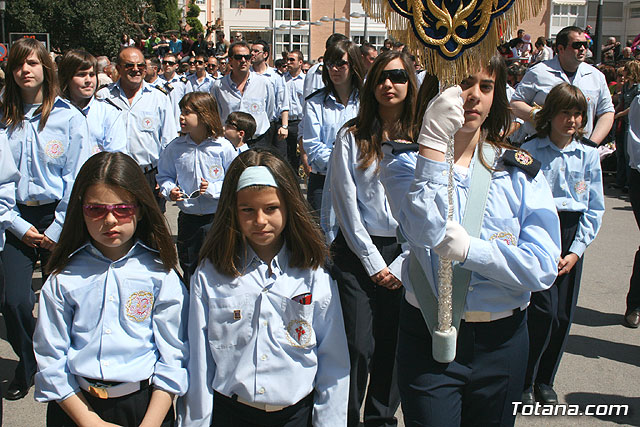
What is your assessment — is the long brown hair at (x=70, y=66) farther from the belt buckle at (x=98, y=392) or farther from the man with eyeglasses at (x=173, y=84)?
the man with eyeglasses at (x=173, y=84)

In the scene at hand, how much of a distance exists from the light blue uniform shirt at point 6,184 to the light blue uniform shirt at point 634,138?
15.8ft

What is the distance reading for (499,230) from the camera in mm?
2521

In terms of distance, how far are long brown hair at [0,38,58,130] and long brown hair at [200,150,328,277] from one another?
240 centimetres

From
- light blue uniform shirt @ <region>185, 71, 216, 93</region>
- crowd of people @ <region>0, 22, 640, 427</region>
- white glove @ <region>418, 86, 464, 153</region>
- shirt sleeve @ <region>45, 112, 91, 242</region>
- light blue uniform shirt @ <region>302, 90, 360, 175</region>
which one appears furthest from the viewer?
light blue uniform shirt @ <region>185, 71, 216, 93</region>

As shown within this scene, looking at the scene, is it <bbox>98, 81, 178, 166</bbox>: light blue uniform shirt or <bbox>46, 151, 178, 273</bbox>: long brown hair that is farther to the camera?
<bbox>98, 81, 178, 166</bbox>: light blue uniform shirt

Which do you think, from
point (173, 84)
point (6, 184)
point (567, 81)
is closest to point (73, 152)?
point (6, 184)

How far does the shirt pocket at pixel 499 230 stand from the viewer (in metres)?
2.52

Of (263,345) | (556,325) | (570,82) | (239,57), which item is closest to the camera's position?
(263,345)

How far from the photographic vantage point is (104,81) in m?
11.8

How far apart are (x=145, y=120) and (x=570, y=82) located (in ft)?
13.5

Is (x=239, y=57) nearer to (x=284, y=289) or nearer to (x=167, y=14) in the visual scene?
(x=284, y=289)

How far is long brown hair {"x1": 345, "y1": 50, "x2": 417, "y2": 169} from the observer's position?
12.3ft

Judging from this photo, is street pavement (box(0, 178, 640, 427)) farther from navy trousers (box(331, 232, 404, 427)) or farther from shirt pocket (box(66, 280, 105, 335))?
shirt pocket (box(66, 280, 105, 335))

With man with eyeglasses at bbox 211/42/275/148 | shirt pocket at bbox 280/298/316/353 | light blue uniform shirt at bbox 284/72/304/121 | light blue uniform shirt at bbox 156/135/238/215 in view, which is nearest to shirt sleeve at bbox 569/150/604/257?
shirt pocket at bbox 280/298/316/353
